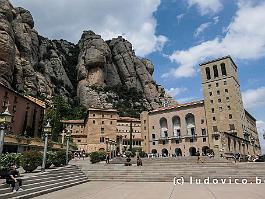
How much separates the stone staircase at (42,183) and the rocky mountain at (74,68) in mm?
49272

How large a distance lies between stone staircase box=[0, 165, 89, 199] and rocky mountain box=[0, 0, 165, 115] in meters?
49.3

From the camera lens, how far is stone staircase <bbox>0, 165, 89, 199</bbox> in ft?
33.5

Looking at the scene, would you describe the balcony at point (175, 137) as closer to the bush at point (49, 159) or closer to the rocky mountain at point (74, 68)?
the rocky mountain at point (74, 68)

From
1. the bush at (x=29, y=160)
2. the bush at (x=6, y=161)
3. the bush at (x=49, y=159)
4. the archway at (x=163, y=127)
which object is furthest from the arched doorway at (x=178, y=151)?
the bush at (x=6, y=161)

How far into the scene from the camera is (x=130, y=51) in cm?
11250

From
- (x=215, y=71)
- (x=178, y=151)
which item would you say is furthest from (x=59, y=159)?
(x=215, y=71)

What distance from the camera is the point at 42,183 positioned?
510 inches

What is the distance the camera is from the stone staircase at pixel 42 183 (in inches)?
402

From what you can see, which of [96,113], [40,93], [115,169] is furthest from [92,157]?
[40,93]

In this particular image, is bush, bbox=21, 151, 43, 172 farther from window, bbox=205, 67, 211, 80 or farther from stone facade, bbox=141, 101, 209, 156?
window, bbox=205, 67, 211, 80

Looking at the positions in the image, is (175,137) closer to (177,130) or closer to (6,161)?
(177,130)

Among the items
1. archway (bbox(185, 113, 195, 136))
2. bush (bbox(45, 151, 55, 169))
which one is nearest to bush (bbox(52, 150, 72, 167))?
bush (bbox(45, 151, 55, 169))

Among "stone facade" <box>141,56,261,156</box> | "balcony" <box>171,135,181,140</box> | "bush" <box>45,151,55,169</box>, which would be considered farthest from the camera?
"balcony" <box>171,135,181,140</box>

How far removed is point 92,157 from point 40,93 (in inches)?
2093
